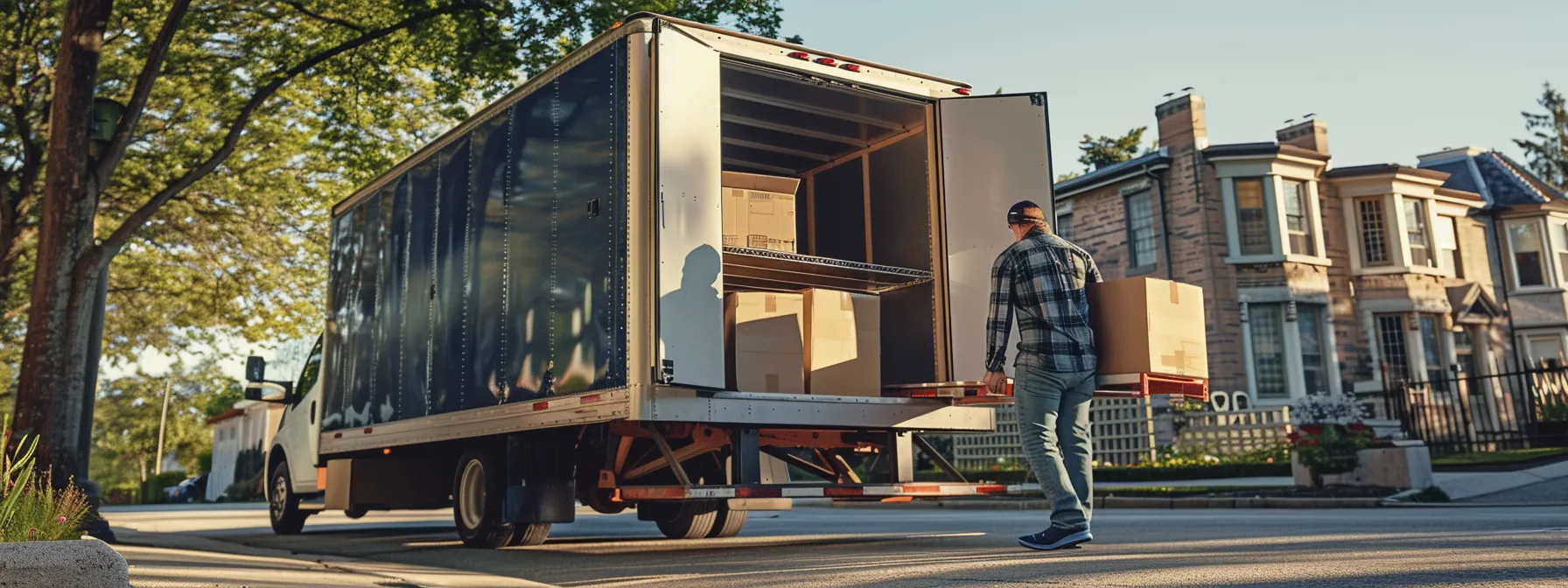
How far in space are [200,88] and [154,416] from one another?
62.5 m

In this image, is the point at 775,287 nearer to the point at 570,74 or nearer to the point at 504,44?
the point at 570,74

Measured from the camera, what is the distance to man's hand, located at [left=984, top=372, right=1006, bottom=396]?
6996 millimetres

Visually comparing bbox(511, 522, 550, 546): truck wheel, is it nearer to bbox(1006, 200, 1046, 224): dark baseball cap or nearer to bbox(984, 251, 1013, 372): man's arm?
bbox(984, 251, 1013, 372): man's arm

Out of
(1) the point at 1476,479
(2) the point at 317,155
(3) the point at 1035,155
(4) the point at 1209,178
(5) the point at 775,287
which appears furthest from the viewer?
(4) the point at 1209,178

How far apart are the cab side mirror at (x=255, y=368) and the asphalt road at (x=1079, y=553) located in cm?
163

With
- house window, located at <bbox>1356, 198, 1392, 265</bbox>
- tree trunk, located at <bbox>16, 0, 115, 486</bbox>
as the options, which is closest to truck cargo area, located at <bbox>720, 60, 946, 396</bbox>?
tree trunk, located at <bbox>16, 0, 115, 486</bbox>

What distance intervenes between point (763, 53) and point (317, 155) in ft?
53.2

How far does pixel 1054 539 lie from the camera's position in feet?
22.6

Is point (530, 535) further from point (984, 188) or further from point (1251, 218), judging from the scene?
point (1251, 218)

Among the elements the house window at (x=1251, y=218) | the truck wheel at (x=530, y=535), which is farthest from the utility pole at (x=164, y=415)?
the truck wheel at (x=530, y=535)

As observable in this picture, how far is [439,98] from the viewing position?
65.9 ft

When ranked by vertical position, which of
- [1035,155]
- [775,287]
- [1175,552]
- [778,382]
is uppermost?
[1035,155]

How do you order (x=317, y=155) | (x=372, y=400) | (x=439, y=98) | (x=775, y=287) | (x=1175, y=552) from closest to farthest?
(x=1175, y=552)
(x=775, y=287)
(x=372, y=400)
(x=439, y=98)
(x=317, y=155)

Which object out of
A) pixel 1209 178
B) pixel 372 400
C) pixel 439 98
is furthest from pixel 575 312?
pixel 1209 178
